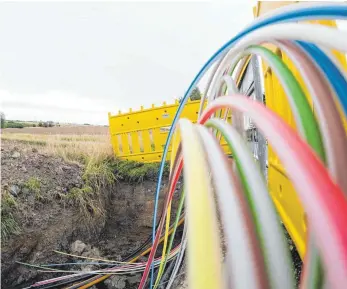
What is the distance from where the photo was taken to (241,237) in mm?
461

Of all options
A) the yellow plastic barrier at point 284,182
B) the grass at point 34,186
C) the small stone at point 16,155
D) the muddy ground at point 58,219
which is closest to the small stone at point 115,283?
the muddy ground at point 58,219

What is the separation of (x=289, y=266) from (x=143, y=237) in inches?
119

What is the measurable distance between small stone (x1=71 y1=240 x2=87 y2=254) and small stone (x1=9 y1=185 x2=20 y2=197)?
2.18ft

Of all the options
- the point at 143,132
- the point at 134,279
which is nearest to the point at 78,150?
the point at 143,132

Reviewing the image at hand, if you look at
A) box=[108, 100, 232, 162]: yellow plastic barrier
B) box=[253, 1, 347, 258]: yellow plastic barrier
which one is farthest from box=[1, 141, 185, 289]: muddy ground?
box=[253, 1, 347, 258]: yellow plastic barrier

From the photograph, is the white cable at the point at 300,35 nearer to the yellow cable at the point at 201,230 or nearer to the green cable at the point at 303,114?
the green cable at the point at 303,114

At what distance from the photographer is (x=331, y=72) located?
59cm

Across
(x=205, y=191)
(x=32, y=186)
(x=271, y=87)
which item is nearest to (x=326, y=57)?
(x=205, y=191)

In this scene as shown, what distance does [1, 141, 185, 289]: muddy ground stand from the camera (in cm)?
245

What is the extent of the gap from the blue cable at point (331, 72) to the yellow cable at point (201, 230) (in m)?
0.27

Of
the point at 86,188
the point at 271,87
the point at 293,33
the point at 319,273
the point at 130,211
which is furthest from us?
the point at 130,211

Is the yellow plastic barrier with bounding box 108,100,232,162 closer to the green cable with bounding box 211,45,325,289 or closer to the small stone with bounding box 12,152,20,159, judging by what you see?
the small stone with bounding box 12,152,20,159

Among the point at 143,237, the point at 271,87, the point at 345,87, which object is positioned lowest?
the point at 143,237

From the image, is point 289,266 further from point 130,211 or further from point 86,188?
point 130,211
